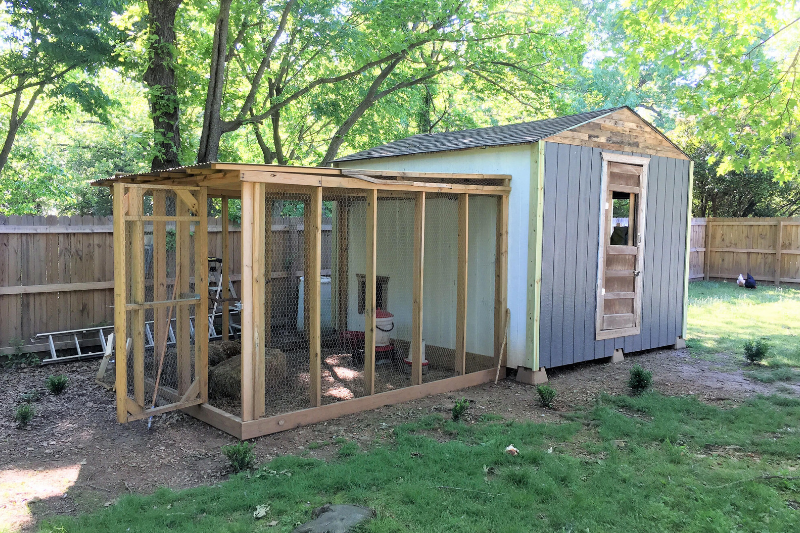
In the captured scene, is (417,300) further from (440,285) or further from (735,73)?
(735,73)

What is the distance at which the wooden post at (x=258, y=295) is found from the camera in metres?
4.73

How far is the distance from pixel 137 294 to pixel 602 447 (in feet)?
12.6

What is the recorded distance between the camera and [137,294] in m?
4.76

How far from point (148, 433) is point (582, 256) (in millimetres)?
5017

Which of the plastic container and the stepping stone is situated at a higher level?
the plastic container

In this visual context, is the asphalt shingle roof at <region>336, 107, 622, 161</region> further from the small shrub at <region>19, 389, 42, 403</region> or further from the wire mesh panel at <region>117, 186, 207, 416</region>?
the small shrub at <region>19, 389, 42, 403</region>

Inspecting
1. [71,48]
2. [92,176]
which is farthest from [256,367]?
[92,176]

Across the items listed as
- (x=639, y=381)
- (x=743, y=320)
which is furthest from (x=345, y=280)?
(x=743, y=320)

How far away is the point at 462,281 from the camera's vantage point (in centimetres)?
644

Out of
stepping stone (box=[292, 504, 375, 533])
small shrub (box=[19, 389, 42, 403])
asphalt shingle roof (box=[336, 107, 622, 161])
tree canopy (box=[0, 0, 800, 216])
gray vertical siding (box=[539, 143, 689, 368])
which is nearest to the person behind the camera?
stepping stone (box=[292, 504, 375, 533])

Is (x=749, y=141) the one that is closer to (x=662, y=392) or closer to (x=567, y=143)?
(x=567, y=143)

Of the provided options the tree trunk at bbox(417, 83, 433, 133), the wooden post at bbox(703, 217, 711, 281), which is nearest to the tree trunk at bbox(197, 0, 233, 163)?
the tree trunk at bbox(417, 83, 433, 133)

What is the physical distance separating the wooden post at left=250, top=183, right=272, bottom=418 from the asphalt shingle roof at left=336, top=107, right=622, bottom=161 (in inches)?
120

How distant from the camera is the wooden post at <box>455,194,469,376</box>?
6363 mm
